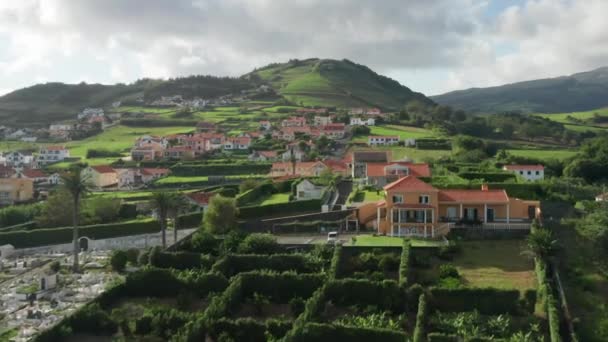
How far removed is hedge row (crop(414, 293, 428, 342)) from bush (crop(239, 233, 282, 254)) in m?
10.7

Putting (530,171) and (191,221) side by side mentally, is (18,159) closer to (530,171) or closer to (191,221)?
(191,221)

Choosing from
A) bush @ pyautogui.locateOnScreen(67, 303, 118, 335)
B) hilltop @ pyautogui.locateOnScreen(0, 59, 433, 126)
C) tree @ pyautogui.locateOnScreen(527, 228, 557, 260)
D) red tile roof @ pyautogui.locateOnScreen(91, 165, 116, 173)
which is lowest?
bush @ pyautogui.locateOnScreen(67, 303, 118, 335)

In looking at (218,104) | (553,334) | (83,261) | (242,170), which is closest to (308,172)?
(242,170)

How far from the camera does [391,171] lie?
161 feet

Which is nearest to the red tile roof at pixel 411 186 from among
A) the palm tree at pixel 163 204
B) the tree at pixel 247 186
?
the palm tree at pixel 163 204

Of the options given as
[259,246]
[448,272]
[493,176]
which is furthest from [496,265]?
[493,176]

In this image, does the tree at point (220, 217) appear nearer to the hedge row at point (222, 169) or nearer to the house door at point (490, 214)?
the house door at point (490, 214)

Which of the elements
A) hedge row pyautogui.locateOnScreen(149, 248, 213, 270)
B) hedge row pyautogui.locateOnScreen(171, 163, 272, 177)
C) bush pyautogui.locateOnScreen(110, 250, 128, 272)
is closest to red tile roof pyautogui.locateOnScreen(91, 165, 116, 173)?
hedge row pyautogui.locateOnScreen(171, 163, 272, 177)

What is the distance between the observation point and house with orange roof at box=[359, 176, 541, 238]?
Result: 35.0 metres

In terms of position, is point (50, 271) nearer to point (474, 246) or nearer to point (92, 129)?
point (474, 246)

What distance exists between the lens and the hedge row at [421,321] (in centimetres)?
2206

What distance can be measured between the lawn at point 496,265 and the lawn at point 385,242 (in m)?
1.91

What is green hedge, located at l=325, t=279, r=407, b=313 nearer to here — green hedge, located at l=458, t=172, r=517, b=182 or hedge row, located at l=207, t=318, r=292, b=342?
hedge row, located at l=207, t=318, r=292, b=342

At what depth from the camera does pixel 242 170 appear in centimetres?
7256
